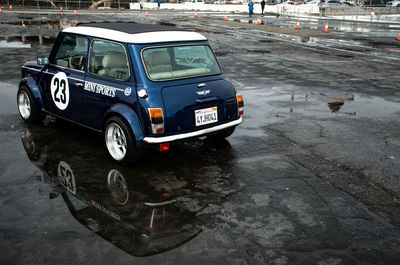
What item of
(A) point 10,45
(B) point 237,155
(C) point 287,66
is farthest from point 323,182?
(A) point 10,45

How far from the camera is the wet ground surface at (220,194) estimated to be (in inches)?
151

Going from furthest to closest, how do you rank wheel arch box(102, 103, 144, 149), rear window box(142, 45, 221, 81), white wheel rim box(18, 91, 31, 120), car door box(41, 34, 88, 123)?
white wheel rim box(18, 91, 31, 120), car door box(41, 34, 88, 123), rear window box(142, 45, 221, 81), wheel arch box(102, 103, 144, 149)

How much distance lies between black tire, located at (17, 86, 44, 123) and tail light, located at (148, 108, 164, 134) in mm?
3057

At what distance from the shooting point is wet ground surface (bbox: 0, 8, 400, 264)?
12.6 feet

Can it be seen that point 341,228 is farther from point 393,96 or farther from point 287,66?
point 287,66

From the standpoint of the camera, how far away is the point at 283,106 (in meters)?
9.25

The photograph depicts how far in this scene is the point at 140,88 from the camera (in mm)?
5406

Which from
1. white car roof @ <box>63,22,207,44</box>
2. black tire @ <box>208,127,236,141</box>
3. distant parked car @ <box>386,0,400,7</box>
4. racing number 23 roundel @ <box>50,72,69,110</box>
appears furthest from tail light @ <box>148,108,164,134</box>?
distant parked car @ <box>386,0,400,7</box>

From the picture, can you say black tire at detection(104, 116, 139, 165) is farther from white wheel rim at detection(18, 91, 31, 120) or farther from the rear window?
white wheel rim at detection(18, 91, 31, 120)

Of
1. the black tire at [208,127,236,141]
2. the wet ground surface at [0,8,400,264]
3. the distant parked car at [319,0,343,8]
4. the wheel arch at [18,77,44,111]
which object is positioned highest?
the distant parked car at [319,0,343,8]

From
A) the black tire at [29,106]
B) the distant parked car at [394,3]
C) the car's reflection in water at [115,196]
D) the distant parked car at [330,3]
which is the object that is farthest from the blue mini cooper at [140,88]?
the distant parked car at [394,3]

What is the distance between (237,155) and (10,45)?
1595 centimetres

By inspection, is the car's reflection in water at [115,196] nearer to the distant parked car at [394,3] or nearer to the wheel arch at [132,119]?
the wheel arch at [132,119]

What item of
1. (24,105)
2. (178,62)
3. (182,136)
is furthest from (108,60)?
(24,105)
